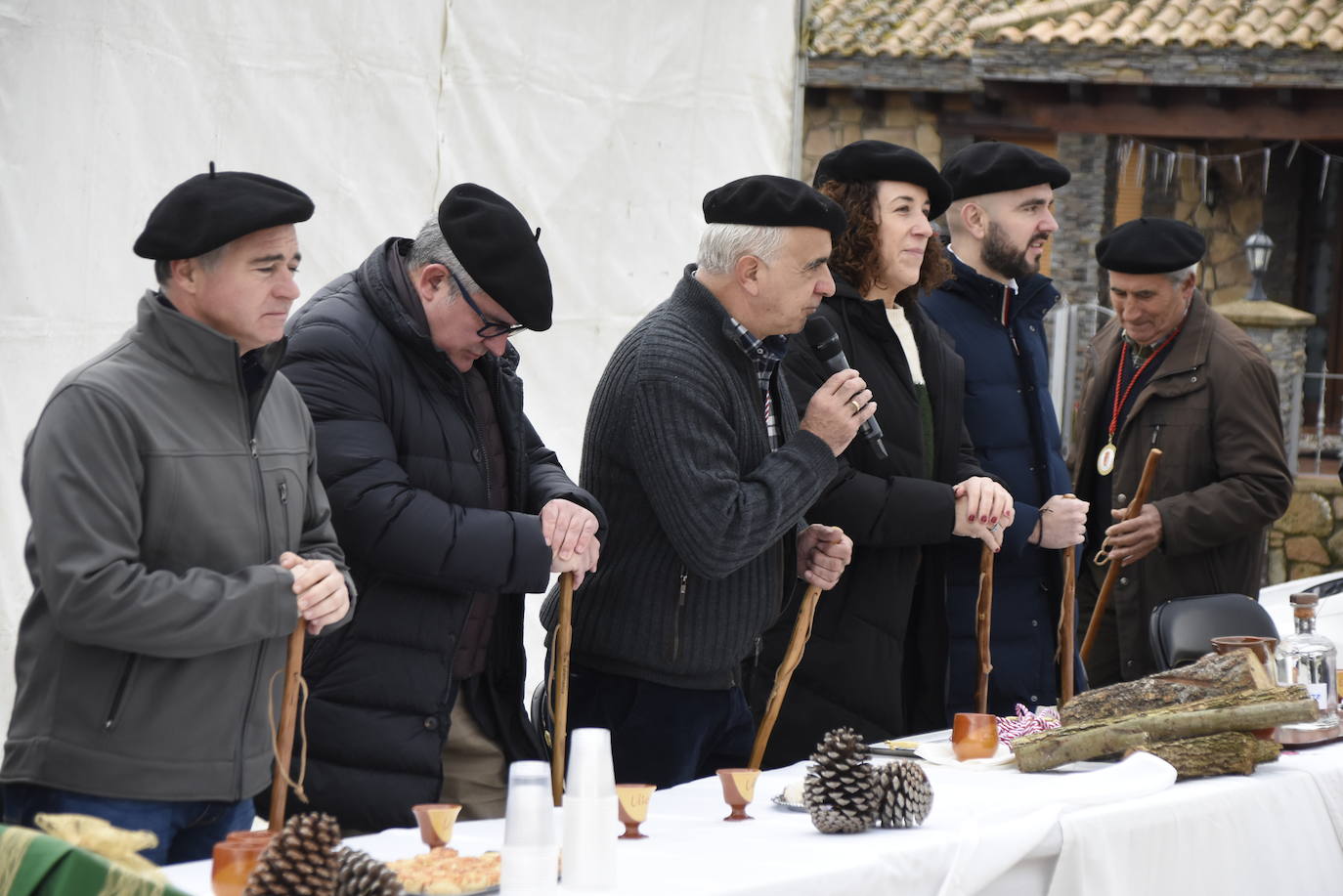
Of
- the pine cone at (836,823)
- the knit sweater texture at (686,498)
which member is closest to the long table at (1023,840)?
the pine cone at (836,823)

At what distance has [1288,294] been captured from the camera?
14742 mm

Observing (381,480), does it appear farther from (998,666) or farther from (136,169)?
(998,666)

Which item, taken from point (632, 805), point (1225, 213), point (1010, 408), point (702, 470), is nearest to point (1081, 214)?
point (1225, 213)

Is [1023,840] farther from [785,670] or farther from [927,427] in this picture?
[927,427]

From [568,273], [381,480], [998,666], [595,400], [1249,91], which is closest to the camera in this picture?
[381,480]

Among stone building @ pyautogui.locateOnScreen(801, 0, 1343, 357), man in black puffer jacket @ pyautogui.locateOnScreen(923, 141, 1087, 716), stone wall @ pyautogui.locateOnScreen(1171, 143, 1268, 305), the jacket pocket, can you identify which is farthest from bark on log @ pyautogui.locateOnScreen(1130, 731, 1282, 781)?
stone wall @ pyautogui.locateOnScreen(1171, 143, 1268, 305)

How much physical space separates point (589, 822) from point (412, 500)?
0.83 meters

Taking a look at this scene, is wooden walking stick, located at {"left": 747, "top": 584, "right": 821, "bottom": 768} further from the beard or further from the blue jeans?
the beard

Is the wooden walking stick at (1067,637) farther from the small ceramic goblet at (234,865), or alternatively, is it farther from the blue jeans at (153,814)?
the small ceramic goblet at (234,865)

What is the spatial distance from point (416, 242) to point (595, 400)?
459 millimetres

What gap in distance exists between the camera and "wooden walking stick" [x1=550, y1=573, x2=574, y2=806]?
294cm

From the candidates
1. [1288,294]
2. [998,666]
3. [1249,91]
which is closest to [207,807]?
[998,666]

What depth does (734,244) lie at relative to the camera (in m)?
3.26

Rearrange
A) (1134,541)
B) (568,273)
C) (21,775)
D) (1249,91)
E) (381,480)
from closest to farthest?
(21,775) → (381,480) → (1134,541) → (568,273) → (1249,91)
